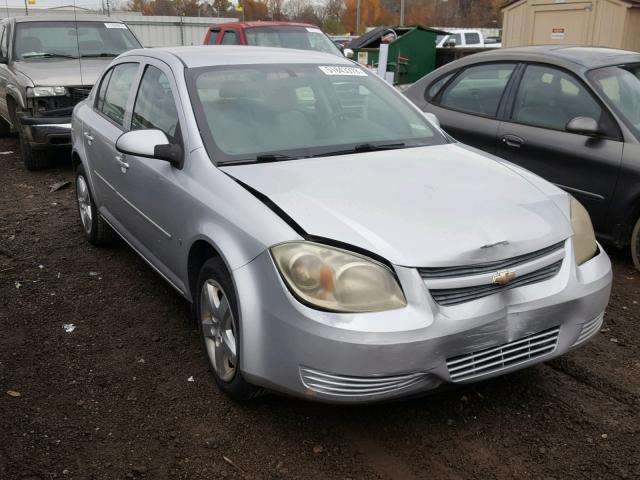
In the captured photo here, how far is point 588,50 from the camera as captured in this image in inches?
220

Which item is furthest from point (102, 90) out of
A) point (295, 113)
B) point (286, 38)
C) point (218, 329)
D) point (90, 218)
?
point (286, 38)

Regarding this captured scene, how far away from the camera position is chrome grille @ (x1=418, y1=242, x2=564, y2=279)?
104 inches

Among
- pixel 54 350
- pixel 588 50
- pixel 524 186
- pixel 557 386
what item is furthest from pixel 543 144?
pixel 54 350

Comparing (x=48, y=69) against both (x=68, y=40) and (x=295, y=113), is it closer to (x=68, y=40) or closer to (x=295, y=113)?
(x=68, y=40)

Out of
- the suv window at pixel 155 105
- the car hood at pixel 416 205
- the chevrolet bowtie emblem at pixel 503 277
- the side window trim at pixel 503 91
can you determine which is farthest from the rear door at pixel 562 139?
the suv window at pixel 155 105

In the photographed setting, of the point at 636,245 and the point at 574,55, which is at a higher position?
the point at 574,55

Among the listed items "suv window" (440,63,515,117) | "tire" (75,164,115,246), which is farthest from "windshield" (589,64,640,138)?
"tire" (75,164,115,246)

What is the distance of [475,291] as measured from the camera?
2.72 m

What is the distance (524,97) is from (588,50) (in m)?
0.68

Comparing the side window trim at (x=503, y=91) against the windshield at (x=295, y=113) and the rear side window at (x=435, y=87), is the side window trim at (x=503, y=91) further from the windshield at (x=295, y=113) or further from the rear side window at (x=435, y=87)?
the windshield at (x=295, y=113)

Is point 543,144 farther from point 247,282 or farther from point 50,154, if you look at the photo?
point 50,154

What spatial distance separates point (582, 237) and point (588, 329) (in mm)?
436

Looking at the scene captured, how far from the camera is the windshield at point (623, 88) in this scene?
4895mm

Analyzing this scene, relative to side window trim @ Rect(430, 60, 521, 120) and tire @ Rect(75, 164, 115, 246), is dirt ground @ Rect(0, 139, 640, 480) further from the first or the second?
side window trim @ Rect(430, 60, 521, 120)
